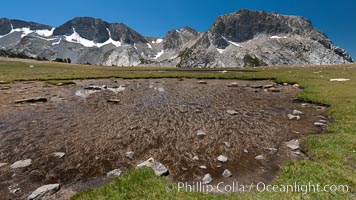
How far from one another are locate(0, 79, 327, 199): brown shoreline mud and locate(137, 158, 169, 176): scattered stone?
0.36m

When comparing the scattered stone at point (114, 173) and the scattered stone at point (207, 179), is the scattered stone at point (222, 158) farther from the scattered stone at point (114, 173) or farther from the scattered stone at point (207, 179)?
the scattered stone at point (114, 173)

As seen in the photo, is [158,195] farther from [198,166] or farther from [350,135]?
[350,135]

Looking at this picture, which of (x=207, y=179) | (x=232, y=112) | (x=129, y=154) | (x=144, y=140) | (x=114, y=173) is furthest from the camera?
(x=232, y=112)

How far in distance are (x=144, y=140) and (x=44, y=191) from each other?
5706 mm

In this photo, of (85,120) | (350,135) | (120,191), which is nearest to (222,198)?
(120,191)

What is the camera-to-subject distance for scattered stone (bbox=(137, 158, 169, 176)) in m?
8.31

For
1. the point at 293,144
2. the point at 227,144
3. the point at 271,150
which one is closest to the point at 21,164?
the point at 227,144

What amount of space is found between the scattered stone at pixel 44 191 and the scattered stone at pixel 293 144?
36.2ft

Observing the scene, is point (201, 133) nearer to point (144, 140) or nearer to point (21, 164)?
point (144, 140)

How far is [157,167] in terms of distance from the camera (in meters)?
8.62

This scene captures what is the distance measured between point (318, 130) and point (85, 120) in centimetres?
1669

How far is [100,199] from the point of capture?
6609 millimetres

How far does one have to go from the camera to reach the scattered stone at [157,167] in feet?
27.3

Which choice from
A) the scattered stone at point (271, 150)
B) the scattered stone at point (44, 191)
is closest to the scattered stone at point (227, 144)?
the scattered stone at point (271, 150)
